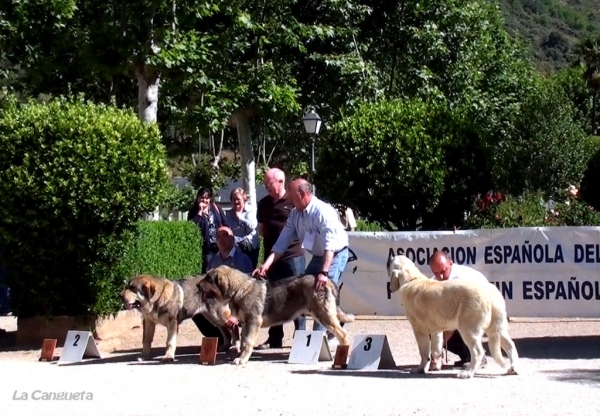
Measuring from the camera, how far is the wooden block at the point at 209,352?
34.8ft

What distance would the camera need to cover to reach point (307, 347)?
34.6 feet

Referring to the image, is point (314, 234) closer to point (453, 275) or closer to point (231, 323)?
point (231, 323)

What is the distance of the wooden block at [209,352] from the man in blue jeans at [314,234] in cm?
90

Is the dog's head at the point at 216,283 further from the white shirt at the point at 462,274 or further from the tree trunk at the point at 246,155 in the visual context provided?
the tree trunk at the point at 246,155

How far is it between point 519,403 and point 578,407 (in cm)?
48

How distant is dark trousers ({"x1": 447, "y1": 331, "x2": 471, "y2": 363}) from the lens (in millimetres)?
10094

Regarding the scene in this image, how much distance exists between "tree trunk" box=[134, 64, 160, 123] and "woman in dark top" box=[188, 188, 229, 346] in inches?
242

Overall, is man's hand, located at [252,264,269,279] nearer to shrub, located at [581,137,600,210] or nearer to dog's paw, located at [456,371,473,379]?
dog's paw, located at [456,371,473,379]

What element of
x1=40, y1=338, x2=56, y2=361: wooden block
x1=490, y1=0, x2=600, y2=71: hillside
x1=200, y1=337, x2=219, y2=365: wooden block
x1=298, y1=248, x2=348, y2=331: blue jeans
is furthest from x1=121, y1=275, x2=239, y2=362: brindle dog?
x1=490, y1=0, x2=600, y2=71: hillside

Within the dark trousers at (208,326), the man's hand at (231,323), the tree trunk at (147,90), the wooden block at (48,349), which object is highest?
the tree trunk at (147,90)

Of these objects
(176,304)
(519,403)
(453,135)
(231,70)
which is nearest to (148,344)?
(176,304)

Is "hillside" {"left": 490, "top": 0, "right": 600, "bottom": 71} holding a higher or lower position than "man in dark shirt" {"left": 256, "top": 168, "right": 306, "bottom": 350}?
higher

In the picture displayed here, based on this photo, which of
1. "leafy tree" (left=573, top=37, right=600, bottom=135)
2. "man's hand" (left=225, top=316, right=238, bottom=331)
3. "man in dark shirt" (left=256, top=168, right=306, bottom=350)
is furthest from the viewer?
"leafy tree" (left=573, top=37, right=600, bottom=135)

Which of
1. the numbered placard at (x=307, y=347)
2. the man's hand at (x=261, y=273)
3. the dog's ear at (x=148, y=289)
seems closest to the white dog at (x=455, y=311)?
the numbered placard at (x=307, y=347)
